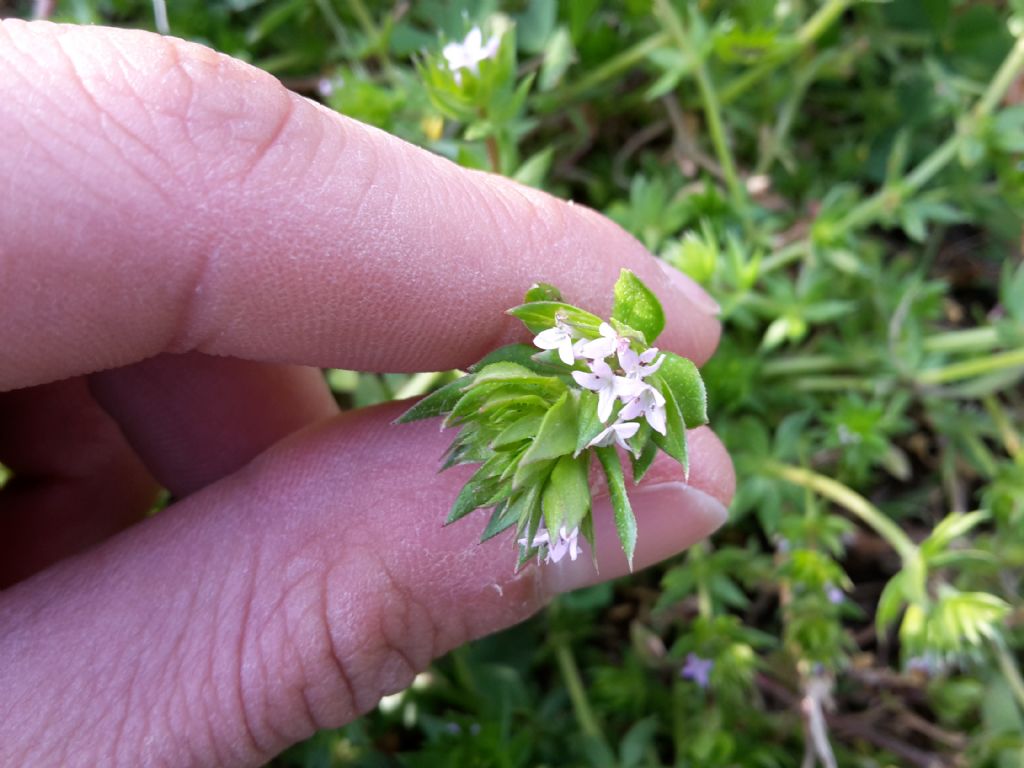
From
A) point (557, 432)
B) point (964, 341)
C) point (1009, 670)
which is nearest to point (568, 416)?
point (557, 432)

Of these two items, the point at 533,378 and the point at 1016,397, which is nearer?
the point at 533,378

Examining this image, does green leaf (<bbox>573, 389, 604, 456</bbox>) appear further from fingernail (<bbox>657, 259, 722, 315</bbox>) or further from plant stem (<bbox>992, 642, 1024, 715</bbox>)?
plant stem (<bbox>992, 642, 1024, 715</bbox>)

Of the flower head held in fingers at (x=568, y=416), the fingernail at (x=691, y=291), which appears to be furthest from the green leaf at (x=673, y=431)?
the fingernail at (x=691, y=291)

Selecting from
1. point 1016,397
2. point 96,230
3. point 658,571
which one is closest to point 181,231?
point 96,230

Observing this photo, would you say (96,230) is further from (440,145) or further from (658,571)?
(658,571)

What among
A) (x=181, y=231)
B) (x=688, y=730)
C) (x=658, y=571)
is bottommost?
(x=688, y=730)

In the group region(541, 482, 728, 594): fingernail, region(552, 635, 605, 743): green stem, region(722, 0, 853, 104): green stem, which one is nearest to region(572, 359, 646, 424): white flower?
region(541, 482, 728, 594): fingernail

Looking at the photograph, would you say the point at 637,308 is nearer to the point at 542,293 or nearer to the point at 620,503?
the point at 542,293
